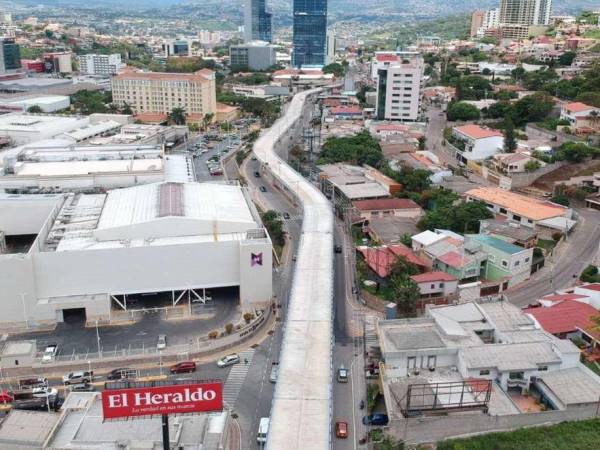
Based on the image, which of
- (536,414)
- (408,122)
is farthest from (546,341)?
(408,122)

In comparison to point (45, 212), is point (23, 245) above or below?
below

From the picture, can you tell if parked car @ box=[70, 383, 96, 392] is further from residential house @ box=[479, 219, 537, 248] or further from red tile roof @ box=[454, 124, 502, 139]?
red tile roof @ box=[454, 124, 502, 139]

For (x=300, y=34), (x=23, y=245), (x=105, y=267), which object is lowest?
(x=23, y=245)

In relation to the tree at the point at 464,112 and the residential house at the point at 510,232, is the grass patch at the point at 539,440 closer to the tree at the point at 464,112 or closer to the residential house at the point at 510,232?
the residential house at the point at 510,232

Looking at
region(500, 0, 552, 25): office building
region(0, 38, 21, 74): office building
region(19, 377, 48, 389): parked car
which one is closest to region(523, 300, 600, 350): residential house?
region(19, 377, 48, 389): parked car

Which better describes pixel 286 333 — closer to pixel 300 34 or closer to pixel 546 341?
pixel 546 341

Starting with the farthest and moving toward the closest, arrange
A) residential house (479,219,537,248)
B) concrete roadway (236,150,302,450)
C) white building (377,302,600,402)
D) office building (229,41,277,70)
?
office building (229,41,277,70)
residential house (479,219,537,248)
white building (377,302,600,402)
concrete roadway (236,150,302,450)
